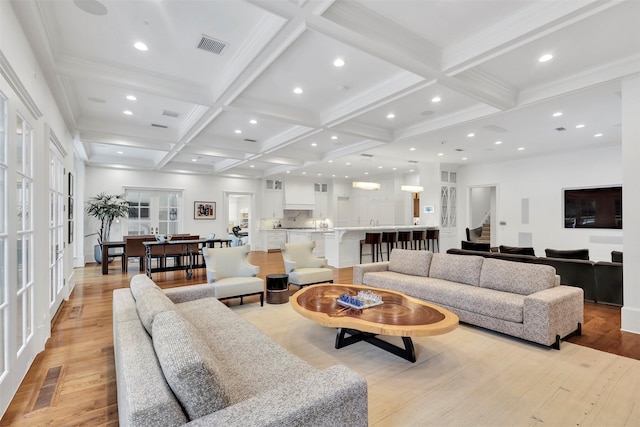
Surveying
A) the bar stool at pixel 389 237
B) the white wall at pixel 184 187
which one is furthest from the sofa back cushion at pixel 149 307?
the white wall at pixel 184 187

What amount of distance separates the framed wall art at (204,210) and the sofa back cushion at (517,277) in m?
8.69

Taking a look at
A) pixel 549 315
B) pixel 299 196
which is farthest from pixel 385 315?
pixel 299 196

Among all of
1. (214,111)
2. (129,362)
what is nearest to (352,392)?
(129,362)

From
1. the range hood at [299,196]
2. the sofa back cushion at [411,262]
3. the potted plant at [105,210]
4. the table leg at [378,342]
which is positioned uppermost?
the range hood at [299,196]

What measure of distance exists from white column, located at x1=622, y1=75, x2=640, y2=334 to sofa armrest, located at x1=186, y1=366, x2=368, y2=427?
150 inches

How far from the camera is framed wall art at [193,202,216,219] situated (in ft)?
33.3

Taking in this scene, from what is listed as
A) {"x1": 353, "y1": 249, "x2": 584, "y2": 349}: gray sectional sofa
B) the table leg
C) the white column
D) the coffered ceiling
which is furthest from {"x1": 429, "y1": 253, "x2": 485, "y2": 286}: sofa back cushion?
the coffered ceiling

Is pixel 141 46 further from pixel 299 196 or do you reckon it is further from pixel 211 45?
pixel 299 196

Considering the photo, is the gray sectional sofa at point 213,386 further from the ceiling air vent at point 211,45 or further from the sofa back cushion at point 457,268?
the sofa back cushion at point 457,268

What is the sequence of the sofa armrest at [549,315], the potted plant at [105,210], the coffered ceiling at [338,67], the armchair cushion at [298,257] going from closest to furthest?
the coffered ceiling at [338,67] → the sofa armrest at [549,315] → the armchair cushion at [298,257] → the potted plant at [105,210]

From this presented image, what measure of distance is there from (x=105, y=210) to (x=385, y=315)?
26.4ft

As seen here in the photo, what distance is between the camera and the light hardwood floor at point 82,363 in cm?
206

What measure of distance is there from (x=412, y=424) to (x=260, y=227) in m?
9.89

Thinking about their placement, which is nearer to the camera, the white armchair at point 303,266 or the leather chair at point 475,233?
the white armchair at point 303,266
